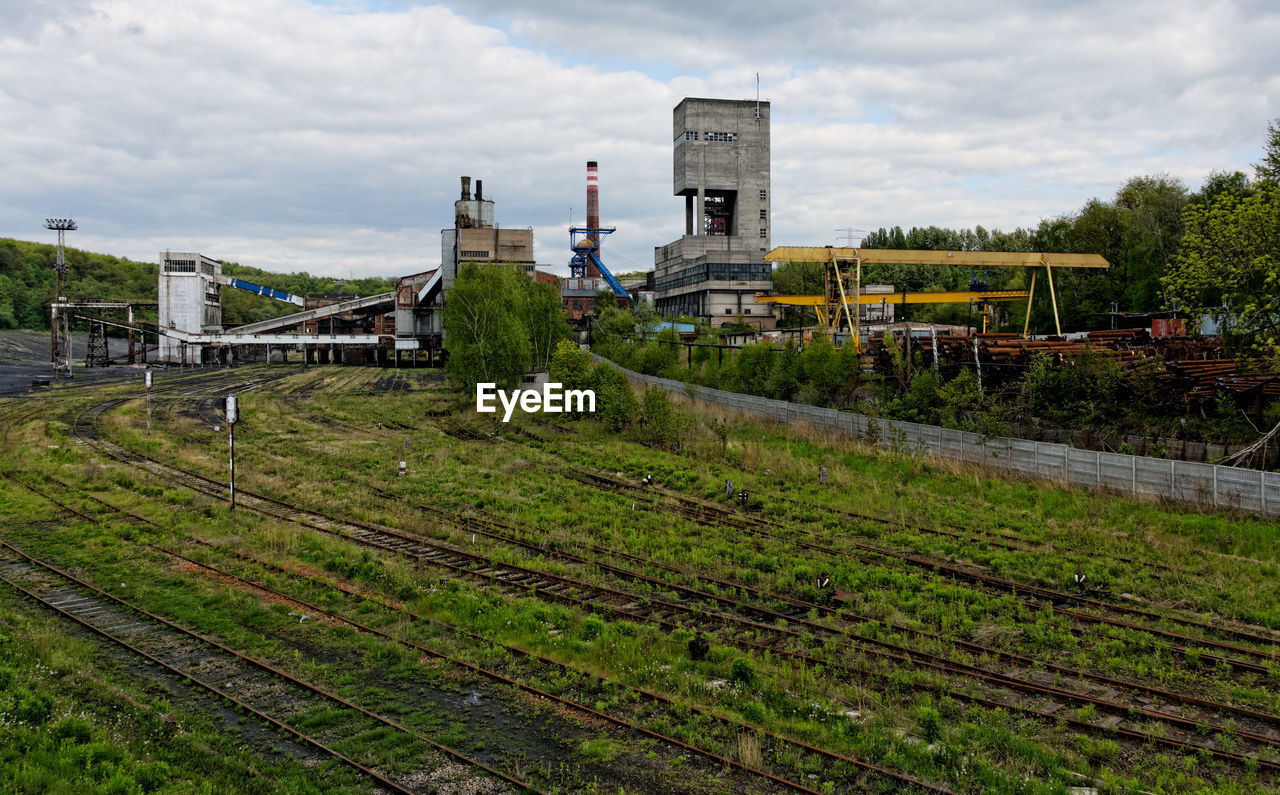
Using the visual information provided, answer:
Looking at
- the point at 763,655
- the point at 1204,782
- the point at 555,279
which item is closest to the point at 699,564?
the point at 763,655

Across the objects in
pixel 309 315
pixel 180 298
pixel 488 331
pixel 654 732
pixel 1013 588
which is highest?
pixel 180 298

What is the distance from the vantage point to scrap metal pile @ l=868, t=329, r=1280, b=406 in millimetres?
24141

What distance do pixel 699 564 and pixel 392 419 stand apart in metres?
30.2

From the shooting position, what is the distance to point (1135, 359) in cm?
2777

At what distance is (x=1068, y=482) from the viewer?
23531mm

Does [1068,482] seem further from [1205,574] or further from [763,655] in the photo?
[763,655]

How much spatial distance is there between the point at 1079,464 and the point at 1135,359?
7.03 meters

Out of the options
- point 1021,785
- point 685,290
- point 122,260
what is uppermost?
point 122,260

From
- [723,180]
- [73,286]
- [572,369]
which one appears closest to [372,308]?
[723,180]

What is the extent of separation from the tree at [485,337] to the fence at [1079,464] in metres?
18.2

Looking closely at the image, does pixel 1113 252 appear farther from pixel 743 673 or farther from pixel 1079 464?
pixel 743 673

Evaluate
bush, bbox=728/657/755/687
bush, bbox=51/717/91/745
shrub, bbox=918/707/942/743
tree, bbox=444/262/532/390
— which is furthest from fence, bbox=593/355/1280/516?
bush, bbox=51/717/91/745

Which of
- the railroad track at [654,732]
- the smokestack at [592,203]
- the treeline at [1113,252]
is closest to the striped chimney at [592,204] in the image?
the smokestack at [592,203]

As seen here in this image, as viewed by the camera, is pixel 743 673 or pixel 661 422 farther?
pixel 661 422
